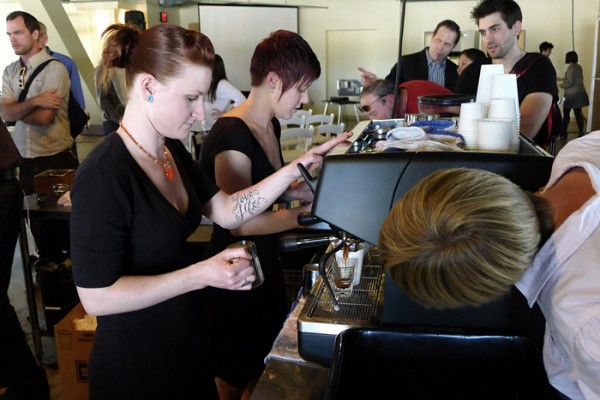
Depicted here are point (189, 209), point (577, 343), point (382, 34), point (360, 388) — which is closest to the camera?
point (577, 343)

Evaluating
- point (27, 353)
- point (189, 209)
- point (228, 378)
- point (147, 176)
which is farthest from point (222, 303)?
point (27, 353)

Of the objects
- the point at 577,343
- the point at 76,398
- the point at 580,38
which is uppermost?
the point at 580,38

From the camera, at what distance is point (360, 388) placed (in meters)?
0.93

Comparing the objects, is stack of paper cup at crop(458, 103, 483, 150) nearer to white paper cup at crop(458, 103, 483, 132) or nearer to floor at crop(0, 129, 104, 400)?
white paper cup at crop(458, 103, 483, 132)

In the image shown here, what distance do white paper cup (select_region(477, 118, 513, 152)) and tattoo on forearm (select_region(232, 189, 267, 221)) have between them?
59 centimetres

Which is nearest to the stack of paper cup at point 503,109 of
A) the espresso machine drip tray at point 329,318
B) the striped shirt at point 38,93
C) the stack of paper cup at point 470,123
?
the stack of paper cup at point 470,123

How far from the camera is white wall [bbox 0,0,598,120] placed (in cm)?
841

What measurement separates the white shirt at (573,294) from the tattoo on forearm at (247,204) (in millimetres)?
760

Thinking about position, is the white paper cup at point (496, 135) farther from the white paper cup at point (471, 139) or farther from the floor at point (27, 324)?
the floor at point (27, 324)

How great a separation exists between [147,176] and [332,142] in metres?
0.42

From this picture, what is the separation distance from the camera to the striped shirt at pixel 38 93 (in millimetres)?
3125

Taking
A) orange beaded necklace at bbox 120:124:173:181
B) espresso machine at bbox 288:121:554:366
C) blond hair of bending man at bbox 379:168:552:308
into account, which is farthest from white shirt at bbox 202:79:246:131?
blond hair of bending man at bbox 379:168:552:308

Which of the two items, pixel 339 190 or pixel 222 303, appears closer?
pixel 339 190

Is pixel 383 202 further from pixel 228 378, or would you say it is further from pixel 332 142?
pixel 228 378
